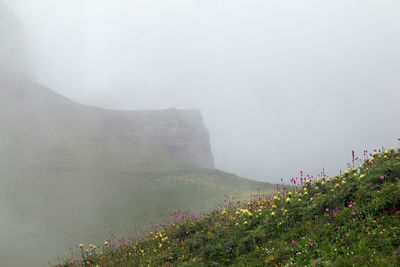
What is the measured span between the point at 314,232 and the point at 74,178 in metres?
97.9

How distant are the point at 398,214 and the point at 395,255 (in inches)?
68.7

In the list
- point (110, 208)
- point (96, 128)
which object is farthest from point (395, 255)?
point (96, 128)

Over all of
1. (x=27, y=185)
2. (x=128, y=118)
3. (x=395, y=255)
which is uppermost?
(x=128, y=118)

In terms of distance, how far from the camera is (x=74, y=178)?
305 feet

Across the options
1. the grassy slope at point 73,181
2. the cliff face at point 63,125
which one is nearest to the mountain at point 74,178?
the grassy slope at point 73,181

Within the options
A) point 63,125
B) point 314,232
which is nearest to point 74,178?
point 63,125

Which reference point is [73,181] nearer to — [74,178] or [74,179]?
[74,179]

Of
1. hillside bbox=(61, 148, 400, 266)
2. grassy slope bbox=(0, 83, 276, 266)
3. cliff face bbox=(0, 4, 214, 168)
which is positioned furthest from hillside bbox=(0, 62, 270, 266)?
hillside bbox=(61, 148, 400, 266)

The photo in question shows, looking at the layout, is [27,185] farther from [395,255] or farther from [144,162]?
[395,255]

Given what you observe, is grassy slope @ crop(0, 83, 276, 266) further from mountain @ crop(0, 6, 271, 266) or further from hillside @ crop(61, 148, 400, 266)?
hillside @ crop(61, 148, 400, 266)

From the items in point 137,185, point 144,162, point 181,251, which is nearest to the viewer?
point 181,251

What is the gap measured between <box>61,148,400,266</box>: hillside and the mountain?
43566 millimetres

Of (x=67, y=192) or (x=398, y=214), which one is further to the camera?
(x=67, y=192)

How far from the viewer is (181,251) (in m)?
9.48
